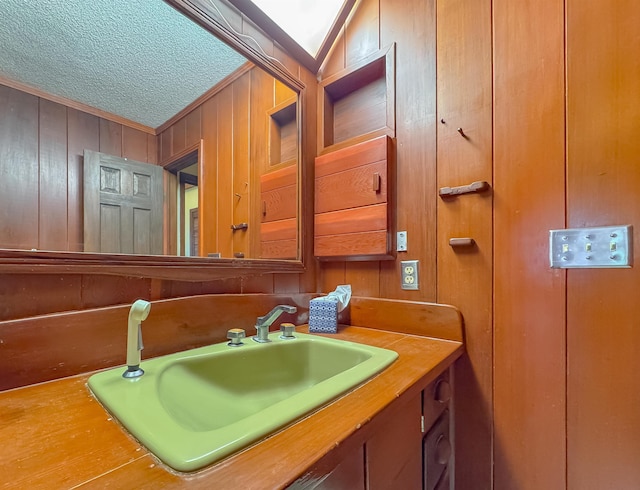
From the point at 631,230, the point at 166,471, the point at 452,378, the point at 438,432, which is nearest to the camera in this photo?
the point at 166,471

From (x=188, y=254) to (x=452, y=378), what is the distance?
88cm

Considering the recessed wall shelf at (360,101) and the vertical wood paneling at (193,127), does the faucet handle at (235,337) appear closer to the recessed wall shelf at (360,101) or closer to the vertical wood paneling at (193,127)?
the vertical wood paneling at (193,127)

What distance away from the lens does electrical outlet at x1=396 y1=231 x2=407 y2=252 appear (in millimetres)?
1059

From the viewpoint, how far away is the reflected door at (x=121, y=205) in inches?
27.5

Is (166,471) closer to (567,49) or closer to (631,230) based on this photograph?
(631,230)

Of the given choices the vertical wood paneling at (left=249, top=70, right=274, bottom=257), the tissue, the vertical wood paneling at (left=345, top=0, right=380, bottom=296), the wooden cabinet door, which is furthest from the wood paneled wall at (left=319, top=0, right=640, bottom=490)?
the vertical wood paneling at (left=249, top=70, right=274, bottom=257)

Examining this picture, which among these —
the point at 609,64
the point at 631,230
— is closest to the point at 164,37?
the point at 609,64

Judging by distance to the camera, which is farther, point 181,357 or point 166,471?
point 181,357

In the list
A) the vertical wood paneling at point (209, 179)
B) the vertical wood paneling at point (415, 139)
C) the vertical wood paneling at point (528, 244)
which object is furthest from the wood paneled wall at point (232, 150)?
the vertical wood paneling at point (528, 244)

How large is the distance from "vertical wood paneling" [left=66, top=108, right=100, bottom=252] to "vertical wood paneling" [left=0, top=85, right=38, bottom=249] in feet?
0.18

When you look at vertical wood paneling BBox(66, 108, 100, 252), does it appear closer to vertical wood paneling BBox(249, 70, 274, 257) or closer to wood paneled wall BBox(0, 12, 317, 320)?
wood paneled wall BBox(0, 12, 317, 320)

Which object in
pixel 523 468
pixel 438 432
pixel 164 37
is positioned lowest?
pixel 523 468

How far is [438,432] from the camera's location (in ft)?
2.60

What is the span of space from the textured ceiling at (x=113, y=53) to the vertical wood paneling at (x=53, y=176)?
2.6 inches
